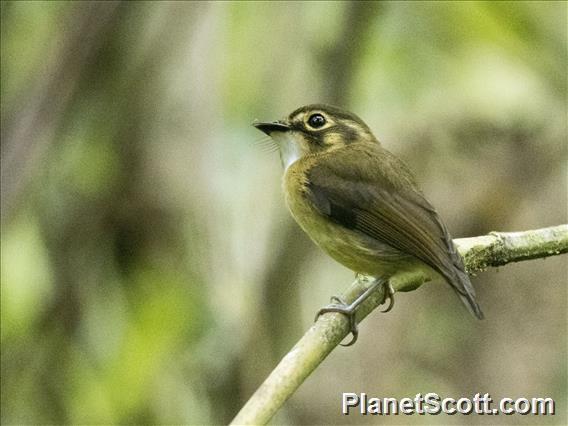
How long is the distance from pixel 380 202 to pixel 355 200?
0.36 feet

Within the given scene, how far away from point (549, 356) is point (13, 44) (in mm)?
3504

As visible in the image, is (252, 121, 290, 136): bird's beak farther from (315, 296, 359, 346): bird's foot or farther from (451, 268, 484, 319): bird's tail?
(451, 268, 484, 319): bird's tail

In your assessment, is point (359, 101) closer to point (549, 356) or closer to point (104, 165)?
point (104, 165)

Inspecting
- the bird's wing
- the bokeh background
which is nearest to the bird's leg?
the bird's wing

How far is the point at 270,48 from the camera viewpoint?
5824 mm

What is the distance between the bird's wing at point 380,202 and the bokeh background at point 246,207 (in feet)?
3.79

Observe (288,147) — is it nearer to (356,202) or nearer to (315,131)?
(315,131)

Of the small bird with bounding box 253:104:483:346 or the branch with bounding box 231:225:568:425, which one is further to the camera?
the small bird with bounding box 253:104:483:346

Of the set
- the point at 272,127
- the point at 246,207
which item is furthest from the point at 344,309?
the point at 246,207

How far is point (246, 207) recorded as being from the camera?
227 inches

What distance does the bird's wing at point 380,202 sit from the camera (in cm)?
384

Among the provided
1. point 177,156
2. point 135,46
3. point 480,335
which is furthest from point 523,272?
point 135,46

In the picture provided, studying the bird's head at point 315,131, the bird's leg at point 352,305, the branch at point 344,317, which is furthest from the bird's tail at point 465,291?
the bird's head at point 315,131

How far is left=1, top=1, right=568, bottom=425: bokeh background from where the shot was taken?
5.35 meters
